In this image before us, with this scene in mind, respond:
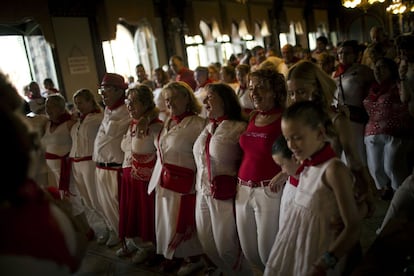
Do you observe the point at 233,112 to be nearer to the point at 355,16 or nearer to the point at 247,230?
the point at 247,230

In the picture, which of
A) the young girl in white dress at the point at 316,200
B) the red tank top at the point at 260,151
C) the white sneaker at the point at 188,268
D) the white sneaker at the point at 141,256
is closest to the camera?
the young girl in white dress at the point at 316,200

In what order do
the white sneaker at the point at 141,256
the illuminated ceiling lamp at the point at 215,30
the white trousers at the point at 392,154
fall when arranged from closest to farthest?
the white sneaker at the point at 141,256
the white trousers at the point at 392,154
the illuminated ceiling lamp at the point at 215,30

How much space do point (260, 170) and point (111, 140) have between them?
1.69 m

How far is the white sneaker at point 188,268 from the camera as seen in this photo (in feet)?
10.4

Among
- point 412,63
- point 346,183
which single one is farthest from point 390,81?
point 346,183

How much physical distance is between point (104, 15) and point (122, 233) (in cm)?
598

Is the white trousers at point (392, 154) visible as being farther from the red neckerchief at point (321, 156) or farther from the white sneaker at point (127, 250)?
the white sneaker at point (127, 250)

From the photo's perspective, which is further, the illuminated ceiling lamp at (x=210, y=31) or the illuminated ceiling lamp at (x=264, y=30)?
the illuminated ceiling lamp at (x=264, y=30)

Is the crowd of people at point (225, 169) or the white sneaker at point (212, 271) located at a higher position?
the crowd of people at point (225, 169)

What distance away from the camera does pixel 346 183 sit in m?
1.65

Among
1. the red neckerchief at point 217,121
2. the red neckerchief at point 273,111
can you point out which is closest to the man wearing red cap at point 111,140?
the red neckerchief at point 217,121

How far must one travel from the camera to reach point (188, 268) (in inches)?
125

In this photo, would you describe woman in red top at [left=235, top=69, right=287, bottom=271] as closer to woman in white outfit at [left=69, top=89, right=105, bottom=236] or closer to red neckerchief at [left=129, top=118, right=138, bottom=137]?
red neckerchief at [left=129, top=118, right=138, bottom=137]

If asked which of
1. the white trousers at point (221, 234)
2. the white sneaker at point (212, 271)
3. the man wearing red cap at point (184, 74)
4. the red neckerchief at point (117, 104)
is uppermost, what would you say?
the man wearing red cap at point (184, 74)
